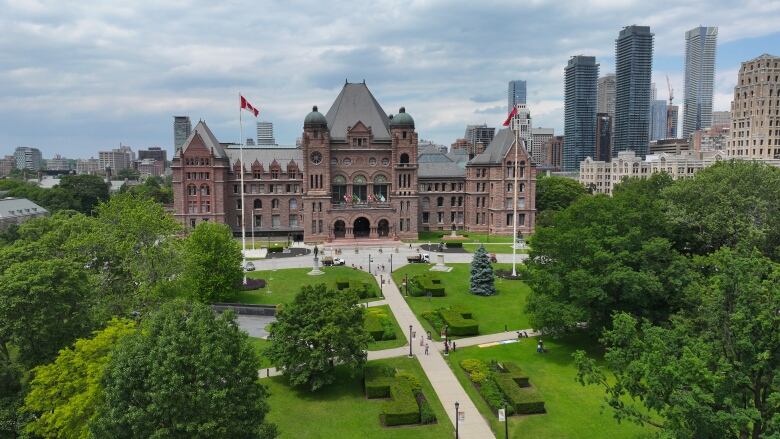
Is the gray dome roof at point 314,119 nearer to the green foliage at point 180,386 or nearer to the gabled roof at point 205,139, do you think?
the gabled roof at point 205,139

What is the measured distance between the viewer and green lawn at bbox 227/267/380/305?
53.2 m

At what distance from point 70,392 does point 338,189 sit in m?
69.8

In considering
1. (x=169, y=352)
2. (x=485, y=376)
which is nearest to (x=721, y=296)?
(x=485, y=376)

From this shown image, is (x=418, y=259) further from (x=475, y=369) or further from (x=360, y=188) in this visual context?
(x=475, y=369)

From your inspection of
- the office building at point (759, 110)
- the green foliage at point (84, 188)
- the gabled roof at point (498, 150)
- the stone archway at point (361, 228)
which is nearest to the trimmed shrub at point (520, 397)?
the stone archway at point (361, 228)

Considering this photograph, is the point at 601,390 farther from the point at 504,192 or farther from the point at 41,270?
the point at 504,192

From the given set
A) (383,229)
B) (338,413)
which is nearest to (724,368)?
(338,413)

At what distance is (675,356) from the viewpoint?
2028 cm

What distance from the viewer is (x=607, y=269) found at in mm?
36125

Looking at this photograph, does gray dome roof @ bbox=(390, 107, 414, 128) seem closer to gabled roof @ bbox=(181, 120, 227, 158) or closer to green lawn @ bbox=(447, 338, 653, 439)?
gabled roof @ bbox=(181, 120, 227, 158)

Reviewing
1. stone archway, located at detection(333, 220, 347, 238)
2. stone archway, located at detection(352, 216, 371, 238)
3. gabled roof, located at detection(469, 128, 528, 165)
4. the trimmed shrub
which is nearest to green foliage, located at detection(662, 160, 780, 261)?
the trimmed shrub

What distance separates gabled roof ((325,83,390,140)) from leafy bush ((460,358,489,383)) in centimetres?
6142

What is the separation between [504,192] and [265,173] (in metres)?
45.7

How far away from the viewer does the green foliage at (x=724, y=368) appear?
1730 centimetres
